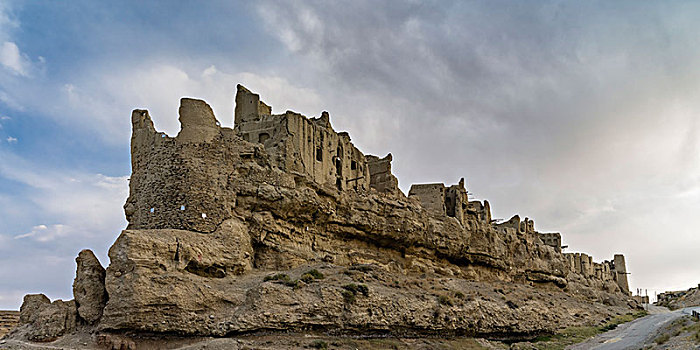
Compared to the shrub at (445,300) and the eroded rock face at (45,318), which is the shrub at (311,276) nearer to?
the shrub at (445,300)

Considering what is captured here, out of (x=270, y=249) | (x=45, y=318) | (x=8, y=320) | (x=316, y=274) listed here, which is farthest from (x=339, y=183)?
(x=8, y=320)

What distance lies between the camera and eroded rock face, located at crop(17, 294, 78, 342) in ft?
66.2

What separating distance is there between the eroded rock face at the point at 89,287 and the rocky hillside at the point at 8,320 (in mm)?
13383

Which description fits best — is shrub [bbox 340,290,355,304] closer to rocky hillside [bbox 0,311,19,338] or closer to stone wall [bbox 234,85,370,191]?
stone wall [bbox 234,85,370,191]

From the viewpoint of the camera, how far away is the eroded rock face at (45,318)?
20.2m

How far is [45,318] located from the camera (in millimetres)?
20469

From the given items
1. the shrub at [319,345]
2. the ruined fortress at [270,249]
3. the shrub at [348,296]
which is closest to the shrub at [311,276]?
the ruined fortress at [270,249]

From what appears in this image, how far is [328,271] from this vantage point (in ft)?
86.9

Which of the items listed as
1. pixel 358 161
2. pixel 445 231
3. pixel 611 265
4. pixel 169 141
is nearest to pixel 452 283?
pixel 445 231

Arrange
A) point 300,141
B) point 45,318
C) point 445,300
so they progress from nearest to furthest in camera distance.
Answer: point 45,318
point 445,300
point 300,141

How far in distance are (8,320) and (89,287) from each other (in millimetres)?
15530

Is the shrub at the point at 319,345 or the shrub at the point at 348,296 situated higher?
the shrub at the point at 348,296

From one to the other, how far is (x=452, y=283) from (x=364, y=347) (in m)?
12.6

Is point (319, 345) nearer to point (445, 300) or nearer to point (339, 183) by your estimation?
point (445, 300)
